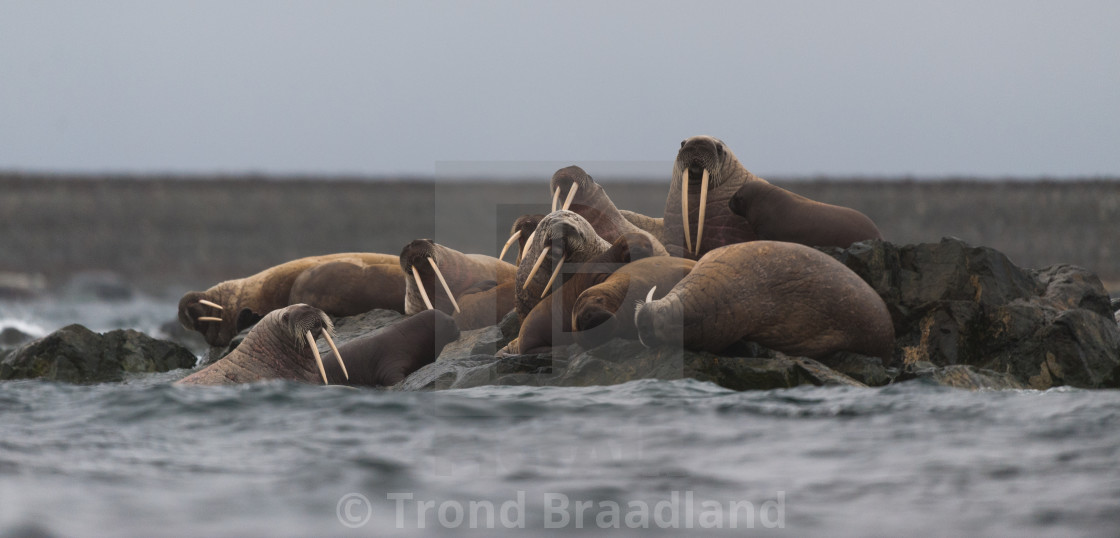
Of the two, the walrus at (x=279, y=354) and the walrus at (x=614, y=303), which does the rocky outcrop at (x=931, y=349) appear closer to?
the walrus at (x=614, y=303)

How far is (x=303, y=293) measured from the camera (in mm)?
10180

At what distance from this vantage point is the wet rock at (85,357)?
9250mm

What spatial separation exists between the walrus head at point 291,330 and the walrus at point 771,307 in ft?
8.39

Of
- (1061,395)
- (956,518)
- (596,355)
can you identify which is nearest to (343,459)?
(596,355)

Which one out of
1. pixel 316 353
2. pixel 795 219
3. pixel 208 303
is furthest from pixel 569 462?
pixel 208 303

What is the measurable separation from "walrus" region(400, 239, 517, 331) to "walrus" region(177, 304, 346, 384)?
133 cm

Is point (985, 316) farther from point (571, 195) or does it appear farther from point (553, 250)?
point (571, 195)

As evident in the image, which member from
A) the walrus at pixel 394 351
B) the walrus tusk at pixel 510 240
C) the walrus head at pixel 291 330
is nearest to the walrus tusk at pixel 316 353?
the walrus head at pixel 291 330

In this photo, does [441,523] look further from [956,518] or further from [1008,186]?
[1008,186]

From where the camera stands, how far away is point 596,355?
6.73 m

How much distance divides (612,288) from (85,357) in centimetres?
542

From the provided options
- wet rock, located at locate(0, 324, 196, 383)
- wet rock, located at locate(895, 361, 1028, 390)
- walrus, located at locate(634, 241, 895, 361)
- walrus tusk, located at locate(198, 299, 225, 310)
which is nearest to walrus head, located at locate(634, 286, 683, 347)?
walrus, located at locate(634, 241, 895, 361)

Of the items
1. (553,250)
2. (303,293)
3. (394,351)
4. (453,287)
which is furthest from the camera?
(303,293)

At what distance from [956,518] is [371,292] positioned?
23.0ft
